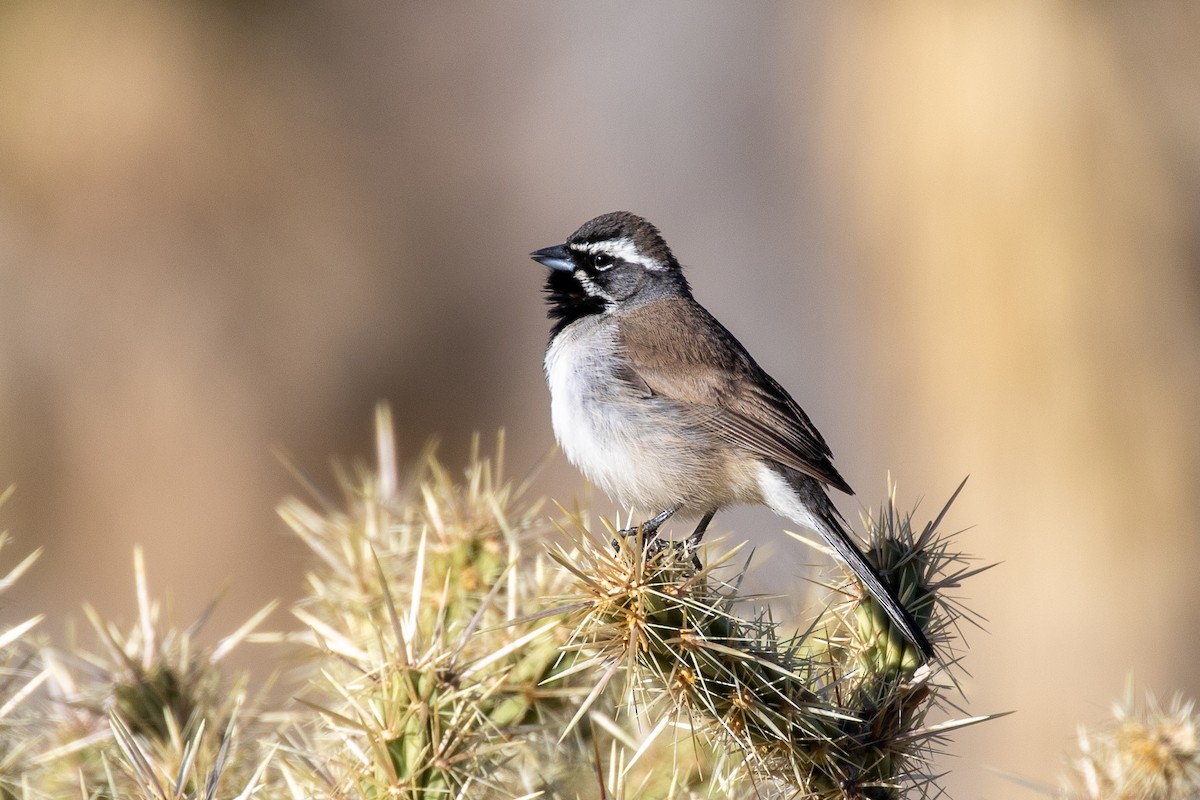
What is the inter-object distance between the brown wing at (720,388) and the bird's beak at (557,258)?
36 centimetres

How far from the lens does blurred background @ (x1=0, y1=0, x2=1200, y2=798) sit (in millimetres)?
8766

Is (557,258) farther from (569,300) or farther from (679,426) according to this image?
(679,426)

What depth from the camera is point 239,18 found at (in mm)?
11445

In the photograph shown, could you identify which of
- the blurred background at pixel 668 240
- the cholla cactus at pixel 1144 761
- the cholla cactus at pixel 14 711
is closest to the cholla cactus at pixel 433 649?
the cholla cactus at pixel 14 711

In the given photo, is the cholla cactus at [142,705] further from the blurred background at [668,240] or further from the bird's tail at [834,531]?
the blurred background at [668,240]

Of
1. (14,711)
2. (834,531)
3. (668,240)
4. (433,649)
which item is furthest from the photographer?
(668,240)

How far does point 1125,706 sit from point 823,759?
1220 millimetres

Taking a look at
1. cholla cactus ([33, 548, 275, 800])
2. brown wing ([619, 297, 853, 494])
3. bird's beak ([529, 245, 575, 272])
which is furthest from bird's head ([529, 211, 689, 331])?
cholla cactus ([33, 548, 275, 800])

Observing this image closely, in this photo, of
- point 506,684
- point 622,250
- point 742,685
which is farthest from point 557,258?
point 742,685

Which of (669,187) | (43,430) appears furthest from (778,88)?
(43,430)

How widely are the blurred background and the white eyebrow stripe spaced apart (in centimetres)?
233

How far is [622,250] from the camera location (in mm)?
5363

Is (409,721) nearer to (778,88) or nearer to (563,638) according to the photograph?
(563,638)

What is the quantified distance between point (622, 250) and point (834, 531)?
1.84m
